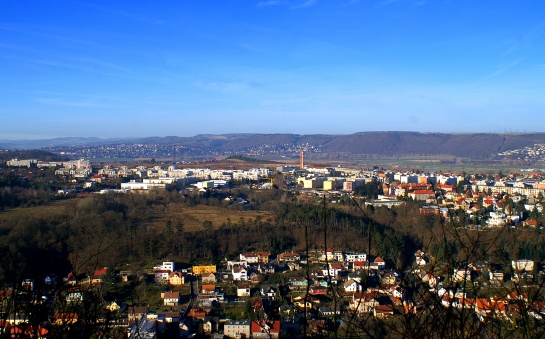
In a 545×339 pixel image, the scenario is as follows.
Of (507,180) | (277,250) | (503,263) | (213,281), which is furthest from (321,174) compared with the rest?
(503,263)

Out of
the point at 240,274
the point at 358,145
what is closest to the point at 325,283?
the point at 240,274

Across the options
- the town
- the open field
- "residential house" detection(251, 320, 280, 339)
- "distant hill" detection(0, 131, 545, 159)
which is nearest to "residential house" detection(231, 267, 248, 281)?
the town

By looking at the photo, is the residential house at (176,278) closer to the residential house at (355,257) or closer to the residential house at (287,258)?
the residential house at (287,258)

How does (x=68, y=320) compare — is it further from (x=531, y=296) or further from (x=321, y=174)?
(x=321, y=174)

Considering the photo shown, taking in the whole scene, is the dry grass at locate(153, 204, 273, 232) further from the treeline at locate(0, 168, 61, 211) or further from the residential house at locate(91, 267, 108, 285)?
the residential house at locate(91, 267, 108, 285)

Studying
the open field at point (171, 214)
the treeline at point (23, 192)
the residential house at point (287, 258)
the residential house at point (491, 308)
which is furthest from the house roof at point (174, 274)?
the residential house at point (491, 308)

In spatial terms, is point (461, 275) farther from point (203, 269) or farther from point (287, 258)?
point (287, 258)
